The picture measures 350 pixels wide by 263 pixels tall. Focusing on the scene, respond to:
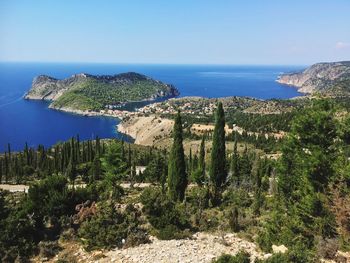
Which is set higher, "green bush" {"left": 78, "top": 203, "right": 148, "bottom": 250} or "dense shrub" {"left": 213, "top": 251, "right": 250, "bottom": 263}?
"dense shrub" {"left": 213, "top": 251, "right": 250, "bottom": 263}

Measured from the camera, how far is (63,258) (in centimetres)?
1961

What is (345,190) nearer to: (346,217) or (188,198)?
(346,217)

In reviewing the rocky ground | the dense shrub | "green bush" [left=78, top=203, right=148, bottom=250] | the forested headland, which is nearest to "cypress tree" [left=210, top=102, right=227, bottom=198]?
the forested headland

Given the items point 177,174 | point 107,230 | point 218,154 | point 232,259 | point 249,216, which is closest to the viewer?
point 232,259

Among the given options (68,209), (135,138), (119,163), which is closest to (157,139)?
(135,138)

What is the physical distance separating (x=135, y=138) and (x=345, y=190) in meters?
162

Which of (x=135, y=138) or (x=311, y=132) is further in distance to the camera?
(x=135, y=138)

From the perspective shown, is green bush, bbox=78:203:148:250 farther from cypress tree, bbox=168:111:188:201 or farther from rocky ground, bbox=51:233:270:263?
cypress tree, bbox=168:111:188:201

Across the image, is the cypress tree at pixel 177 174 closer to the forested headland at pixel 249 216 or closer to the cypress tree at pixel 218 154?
the cypress tree at pixel 218 154

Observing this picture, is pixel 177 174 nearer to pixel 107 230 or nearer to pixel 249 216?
pixel 249 216

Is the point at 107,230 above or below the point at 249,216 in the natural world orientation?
above

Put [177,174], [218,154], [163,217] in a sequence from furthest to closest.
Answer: [218,154], [177,174], [163,217]

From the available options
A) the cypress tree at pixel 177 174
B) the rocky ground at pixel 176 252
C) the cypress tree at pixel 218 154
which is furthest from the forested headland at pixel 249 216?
the cypress tree at pixel 218 154

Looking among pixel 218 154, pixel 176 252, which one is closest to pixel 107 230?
pixel 176 252
